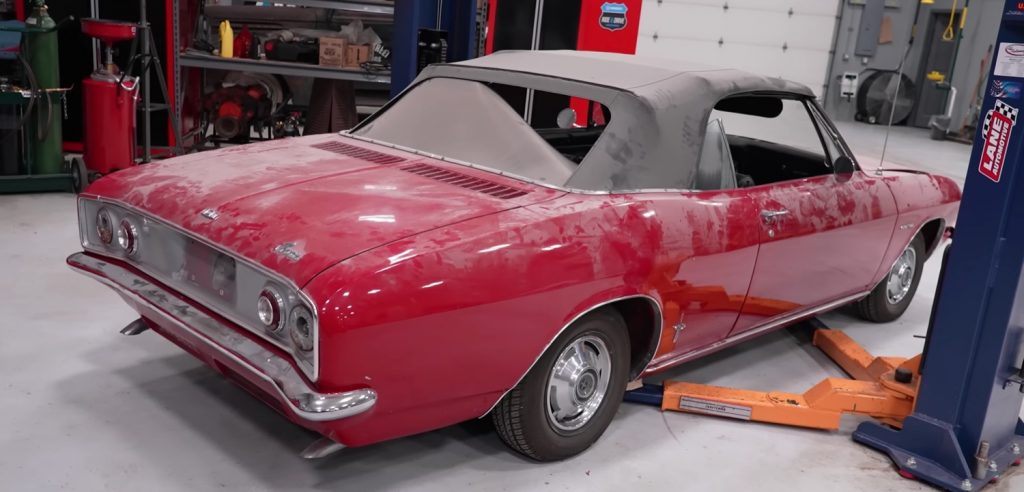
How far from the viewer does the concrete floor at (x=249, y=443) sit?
284 centimetres

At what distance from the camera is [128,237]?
3039 mm

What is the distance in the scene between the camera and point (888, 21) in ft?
57.5

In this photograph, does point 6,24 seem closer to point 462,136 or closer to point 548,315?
point 462,136

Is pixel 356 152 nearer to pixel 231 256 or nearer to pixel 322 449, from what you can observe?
pixel 231 256

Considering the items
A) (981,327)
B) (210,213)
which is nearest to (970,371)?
(981,327)

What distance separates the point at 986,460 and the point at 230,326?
269 centimetres

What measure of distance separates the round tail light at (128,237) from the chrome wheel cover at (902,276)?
3888 millimetres

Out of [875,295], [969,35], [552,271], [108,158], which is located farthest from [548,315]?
[969,35]

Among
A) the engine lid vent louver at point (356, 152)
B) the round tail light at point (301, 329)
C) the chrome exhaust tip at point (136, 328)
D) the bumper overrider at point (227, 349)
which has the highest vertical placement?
the engine lid vent louver at point (356, 152)

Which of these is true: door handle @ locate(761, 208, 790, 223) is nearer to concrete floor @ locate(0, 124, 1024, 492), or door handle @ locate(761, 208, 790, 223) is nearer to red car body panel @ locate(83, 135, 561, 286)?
concrete floor @ locate(0, 124, 1024, 492)

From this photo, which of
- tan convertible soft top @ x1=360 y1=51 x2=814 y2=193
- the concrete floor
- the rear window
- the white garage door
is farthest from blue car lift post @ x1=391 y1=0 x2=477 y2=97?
the white garage door

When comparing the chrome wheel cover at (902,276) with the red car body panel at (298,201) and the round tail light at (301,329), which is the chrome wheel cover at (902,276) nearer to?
the red car body panel at (298,201)

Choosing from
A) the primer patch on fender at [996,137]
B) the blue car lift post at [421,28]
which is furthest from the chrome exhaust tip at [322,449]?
the blue car lift post at [421,28]

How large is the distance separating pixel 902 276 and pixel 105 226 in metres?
4.16
